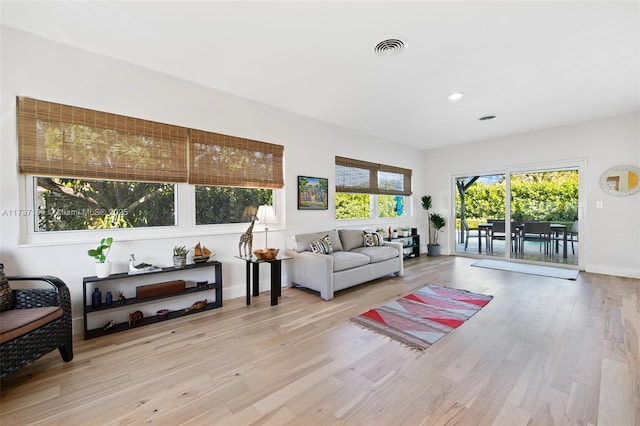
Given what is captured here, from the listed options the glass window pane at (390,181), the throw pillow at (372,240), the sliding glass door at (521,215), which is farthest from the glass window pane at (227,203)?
the sliding glass door at (521,215)

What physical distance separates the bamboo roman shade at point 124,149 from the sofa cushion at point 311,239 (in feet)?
3.34

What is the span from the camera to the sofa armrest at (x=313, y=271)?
3.48 m

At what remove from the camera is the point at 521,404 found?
1643 millimetres

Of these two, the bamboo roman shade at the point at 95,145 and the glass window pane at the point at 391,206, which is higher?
the bamboo roman shade at the point at 95,145

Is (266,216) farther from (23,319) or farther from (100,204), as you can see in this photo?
(23,319)

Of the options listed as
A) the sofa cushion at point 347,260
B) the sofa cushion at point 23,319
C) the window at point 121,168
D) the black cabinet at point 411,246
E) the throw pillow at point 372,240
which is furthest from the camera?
the black cabinet at point 411,246

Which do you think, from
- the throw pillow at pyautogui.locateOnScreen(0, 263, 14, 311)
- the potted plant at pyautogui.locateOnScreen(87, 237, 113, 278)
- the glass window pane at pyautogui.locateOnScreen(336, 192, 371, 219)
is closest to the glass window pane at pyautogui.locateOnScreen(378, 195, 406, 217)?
the glass window pane at pyautogui.locateOnScreen(336, 192, 371, 219)

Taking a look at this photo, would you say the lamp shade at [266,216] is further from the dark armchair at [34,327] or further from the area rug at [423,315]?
the dark armchair at [34,327]

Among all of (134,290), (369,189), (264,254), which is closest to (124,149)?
(134,290)

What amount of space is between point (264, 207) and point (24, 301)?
2239 mm

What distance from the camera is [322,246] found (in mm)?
3971

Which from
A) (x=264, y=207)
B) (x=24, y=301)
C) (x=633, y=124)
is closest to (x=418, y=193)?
(x=633, y=124)

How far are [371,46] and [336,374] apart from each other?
280 centimetres

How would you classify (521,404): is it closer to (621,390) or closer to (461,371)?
(461,371)
